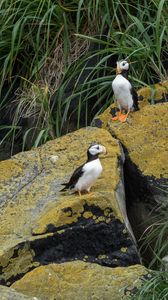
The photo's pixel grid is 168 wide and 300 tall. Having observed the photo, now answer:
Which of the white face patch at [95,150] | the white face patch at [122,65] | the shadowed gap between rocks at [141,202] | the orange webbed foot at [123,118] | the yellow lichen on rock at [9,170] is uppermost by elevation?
the white face patch at [122,65]

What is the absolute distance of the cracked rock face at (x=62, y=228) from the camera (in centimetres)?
542

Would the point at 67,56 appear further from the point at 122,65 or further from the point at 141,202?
the point at 141,202

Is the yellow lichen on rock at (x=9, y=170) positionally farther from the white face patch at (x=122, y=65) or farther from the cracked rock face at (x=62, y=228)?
the white face patch at (x=122, y=65)

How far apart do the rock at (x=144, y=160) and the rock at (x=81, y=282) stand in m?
0.83

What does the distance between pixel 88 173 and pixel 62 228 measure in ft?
1.40

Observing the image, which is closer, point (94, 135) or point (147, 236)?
point (147, 236)

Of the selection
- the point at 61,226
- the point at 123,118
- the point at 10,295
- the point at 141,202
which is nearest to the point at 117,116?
the point at 123,118

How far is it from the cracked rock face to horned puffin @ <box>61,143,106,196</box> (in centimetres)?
6

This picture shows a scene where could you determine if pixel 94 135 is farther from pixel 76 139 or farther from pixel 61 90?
pixel 61 90

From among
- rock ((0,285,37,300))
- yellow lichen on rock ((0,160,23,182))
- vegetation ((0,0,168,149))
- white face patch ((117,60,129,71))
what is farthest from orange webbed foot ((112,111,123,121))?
rock ((0,285,37,300))

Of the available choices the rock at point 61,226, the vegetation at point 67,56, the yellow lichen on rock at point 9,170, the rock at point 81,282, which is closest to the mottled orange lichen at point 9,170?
the yellow lichen on rock at point 9,170

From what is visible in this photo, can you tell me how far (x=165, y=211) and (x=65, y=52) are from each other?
9.18 ft

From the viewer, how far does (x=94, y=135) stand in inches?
259

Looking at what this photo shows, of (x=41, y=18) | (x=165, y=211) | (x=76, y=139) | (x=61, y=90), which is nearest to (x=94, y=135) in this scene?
(x=76, y=139)
